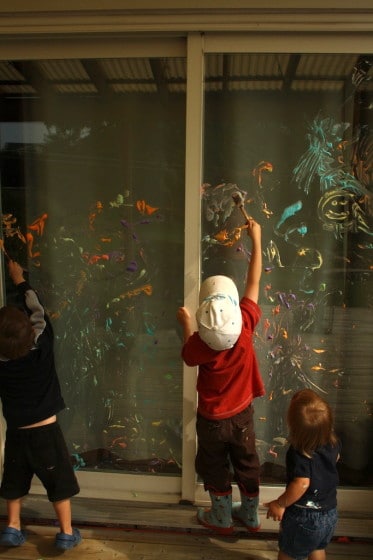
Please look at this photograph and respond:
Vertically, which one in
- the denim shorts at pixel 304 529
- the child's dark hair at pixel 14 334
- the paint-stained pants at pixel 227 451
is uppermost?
the child's dark hair at pixel 14 334

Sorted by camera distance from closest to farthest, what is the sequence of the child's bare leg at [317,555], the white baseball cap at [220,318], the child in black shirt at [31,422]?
1. the white baseball cap at [220,318]
2. the child's bare leg at [317,555]
3. the child in black shirt at [31,422]

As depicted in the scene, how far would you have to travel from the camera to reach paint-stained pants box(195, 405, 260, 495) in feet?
6.36

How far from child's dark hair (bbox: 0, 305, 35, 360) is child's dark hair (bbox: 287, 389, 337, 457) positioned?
1.13 meters

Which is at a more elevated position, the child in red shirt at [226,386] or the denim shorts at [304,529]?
the child in red shirt at [226,386]

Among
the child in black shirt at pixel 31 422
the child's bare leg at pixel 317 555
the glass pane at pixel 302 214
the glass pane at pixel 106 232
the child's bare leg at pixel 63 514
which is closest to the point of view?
the child's bare leg at pixel 317 555

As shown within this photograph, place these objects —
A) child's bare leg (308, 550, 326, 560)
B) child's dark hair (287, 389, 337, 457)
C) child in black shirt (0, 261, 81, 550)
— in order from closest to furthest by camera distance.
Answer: child's dark hair (287, 389, 337, 457), child's bare leg (308, 550, 326, 560), child in black shirt (0, 261, 81, 550)

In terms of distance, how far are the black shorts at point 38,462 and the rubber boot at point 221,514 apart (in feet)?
2.14

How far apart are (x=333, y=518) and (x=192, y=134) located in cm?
178

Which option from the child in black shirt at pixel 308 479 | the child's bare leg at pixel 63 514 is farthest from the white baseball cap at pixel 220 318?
the child's bare leg at pixel 63 514

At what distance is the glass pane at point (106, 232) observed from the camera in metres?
2.29

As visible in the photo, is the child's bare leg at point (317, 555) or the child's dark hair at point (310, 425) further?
the child's bare leg at point (317, 555)

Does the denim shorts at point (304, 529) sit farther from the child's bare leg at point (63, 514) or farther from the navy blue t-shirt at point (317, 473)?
the child's bare leg at point (63, 514)

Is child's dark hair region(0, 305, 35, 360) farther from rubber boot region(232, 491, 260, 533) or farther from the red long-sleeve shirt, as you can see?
rubber boot region(232, 491, 260, 533)

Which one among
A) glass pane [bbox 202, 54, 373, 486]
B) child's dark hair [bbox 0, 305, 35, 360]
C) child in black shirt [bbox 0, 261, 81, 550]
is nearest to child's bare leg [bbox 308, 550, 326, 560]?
glass pane [bbox 202, 54, 373, 486]
